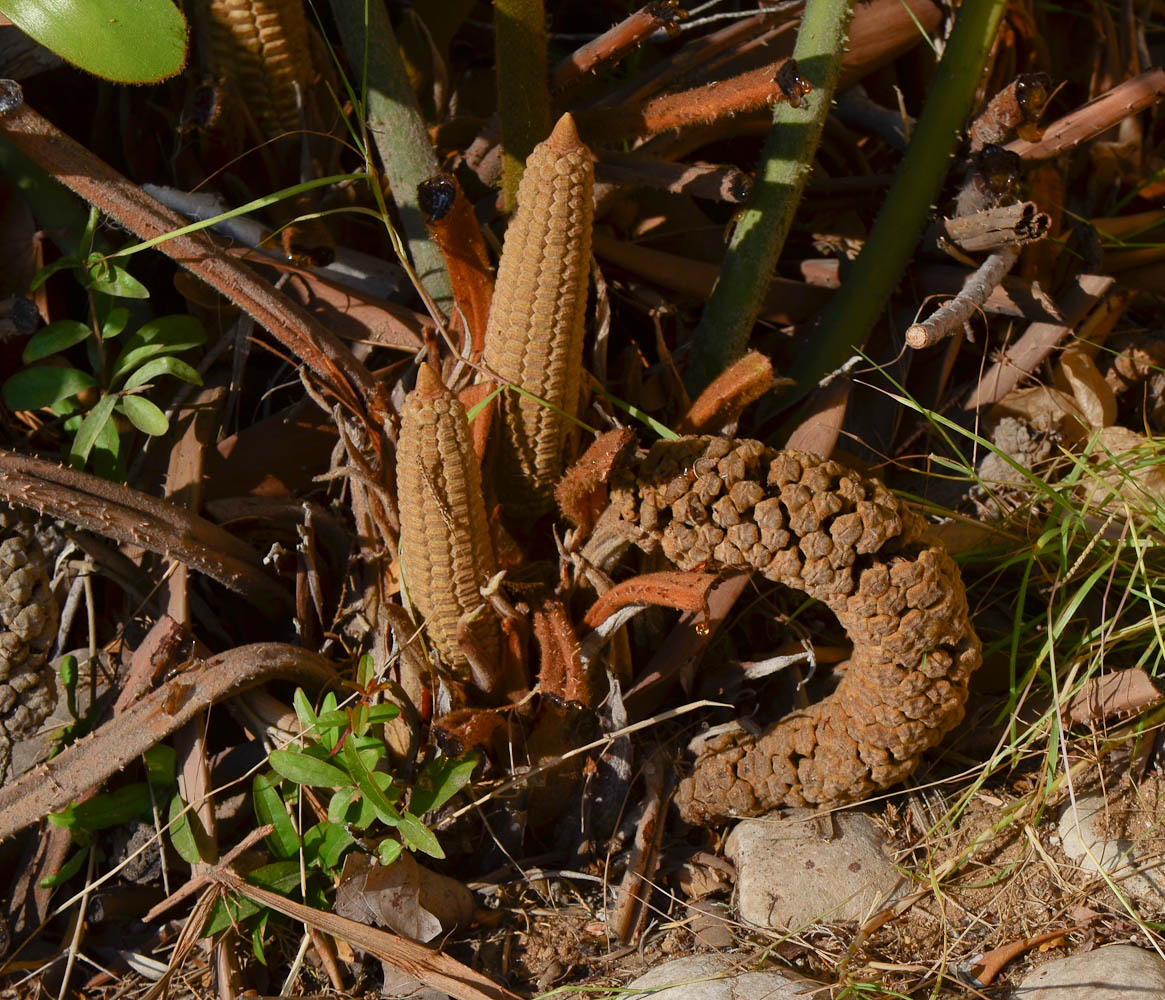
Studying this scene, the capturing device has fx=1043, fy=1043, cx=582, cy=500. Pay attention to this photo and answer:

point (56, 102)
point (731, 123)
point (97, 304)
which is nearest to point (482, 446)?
point (97, 304)

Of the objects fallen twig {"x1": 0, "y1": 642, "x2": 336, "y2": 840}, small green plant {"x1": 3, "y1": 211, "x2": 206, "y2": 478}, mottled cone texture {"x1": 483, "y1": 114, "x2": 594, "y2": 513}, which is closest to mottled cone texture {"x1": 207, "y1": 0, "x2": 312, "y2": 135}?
small green plant {"x1": 3, "y1": 211, "x2": 206, "y2": 478}

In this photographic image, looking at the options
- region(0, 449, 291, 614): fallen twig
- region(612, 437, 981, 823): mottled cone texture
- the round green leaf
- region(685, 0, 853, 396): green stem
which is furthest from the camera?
region(685, 0, 853, 396): green stem

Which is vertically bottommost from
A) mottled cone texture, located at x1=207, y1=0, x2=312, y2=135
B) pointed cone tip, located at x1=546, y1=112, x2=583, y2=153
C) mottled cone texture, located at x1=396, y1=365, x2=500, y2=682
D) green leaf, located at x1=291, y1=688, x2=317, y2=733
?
green leaf, located at x1=291, y1=688, x2=317, y2=733

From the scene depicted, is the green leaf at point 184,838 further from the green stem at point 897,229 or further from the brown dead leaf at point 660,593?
the green stem at point 897,229

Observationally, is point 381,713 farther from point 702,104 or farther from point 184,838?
point 702,104

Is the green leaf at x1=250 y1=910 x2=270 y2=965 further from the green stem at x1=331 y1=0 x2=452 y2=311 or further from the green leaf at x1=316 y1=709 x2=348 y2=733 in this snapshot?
the green stem at x1=331 y1=0 x2=452 y2=311

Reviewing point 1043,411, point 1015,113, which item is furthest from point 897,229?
point 1043,411

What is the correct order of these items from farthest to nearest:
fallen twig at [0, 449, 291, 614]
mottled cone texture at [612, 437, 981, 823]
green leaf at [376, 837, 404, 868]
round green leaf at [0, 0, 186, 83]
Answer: fallen twig at [0, 449, 291, 614]
green leaf at [376, 837, 404, 868]
mottled cone texture at [612, 437, 981, 823]
round green leaf at [0, 0, 186, 83]

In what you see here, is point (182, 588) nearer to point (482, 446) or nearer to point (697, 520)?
point (482, 446)
